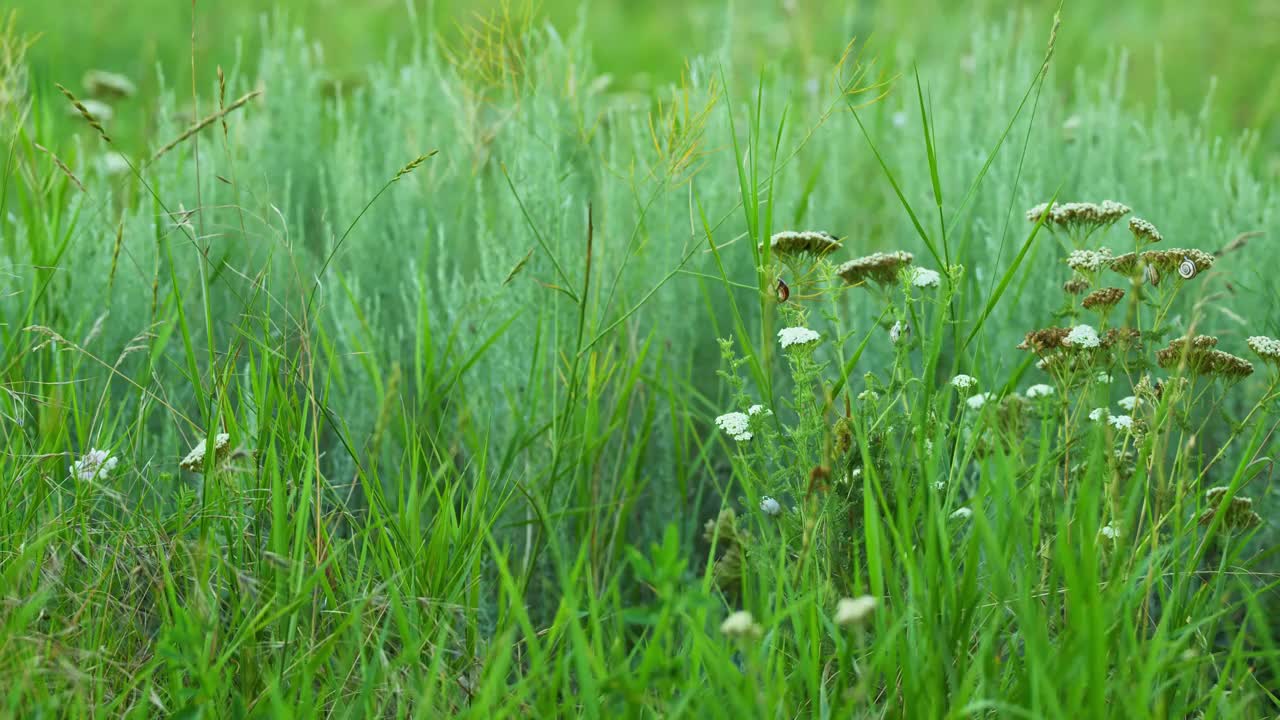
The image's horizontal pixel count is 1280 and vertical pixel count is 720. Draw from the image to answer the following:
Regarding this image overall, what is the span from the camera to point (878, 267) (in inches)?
72.9

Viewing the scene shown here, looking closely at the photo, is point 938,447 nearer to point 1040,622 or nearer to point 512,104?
point 1040,622

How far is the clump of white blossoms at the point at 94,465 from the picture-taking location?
1709mm

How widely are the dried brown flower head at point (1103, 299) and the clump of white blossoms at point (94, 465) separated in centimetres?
156

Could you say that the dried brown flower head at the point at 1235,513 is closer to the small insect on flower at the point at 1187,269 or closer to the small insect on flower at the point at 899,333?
the small insect on flower at the point at 1187,269

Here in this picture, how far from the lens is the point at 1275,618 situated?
211 centimetres

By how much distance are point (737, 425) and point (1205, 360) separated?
2.41 ft

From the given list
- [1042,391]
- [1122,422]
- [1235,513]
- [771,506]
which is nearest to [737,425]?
[771,506]

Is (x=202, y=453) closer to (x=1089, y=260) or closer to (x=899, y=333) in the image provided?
(x=899, y=333)

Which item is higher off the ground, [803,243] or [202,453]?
[803,243]

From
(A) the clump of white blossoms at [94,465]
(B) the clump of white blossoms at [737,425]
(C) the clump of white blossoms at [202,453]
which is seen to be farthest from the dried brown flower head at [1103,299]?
(A) the clump of white blossoms at [94,465]

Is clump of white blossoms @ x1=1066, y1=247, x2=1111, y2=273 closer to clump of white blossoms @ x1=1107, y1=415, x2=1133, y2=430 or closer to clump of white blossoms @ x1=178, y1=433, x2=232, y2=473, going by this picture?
clump of white blossoms @ x1=1107, y1=415, x2=1133, y2=430

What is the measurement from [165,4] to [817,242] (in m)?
7.27

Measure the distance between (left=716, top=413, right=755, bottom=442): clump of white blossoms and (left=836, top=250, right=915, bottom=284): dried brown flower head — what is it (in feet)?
0.96

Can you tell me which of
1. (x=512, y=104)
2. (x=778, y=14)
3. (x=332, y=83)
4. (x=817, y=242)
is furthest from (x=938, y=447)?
(x=778, y=14)
